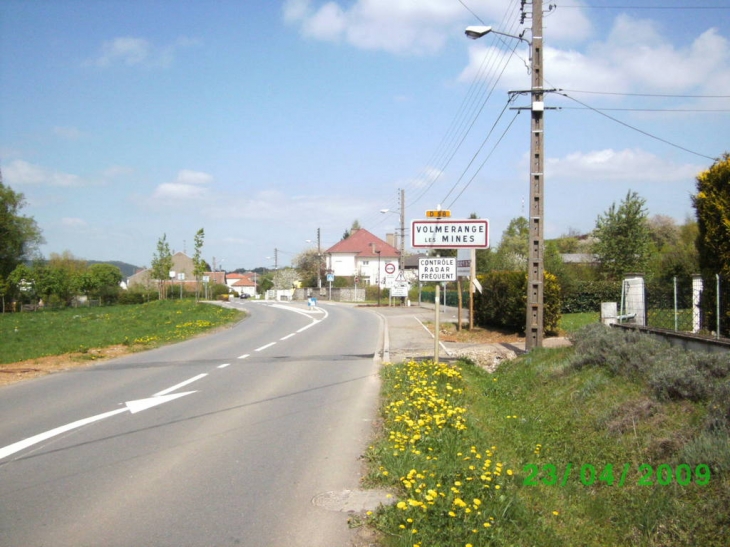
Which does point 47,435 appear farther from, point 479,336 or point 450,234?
point 479,336

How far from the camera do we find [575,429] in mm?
7871

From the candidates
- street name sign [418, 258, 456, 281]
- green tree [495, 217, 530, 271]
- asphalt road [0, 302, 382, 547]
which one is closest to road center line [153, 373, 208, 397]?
asphalt road [0, 302, 382, 547]

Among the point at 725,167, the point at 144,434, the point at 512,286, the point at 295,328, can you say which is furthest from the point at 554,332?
the point at 144,434

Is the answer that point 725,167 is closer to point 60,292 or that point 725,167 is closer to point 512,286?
point 512,286

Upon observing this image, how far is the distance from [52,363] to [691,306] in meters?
14.5

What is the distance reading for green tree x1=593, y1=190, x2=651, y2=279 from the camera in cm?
3869

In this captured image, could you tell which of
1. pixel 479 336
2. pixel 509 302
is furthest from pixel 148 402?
pixel 509 302

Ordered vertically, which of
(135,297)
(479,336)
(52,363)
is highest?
(135,297)

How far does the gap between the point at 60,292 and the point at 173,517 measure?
6741 cm

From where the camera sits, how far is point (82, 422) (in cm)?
834

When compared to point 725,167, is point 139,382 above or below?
below

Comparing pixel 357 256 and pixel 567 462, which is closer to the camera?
pixel 567 462

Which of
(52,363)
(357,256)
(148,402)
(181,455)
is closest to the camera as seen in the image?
(181,455)
